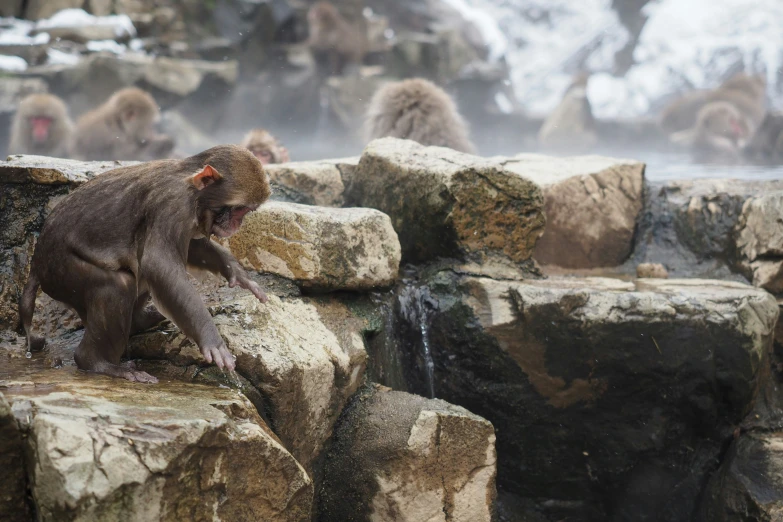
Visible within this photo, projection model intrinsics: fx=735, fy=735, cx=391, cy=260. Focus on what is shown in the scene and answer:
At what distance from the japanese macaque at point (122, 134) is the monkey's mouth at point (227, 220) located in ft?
16.6

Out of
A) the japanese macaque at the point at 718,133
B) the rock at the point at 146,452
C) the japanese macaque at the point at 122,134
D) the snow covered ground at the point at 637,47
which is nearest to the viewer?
the rock at the point at 146,452

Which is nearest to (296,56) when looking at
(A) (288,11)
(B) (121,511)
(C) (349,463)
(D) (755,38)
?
(A) (288,11)

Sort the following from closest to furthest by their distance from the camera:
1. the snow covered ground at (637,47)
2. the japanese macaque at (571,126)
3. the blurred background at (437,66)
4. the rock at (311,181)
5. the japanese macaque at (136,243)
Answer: the japanese macaque at (136,243)
the rock at (311,181)
the blurred background at (437,66)
the japanese macaque at (571,126)
the snow covered ground at (637,47)

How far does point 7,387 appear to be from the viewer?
7.54 ft

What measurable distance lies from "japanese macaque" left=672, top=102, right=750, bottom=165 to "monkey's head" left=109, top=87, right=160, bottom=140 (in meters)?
6.96

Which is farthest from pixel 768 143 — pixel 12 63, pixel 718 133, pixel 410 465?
pixel 12 63

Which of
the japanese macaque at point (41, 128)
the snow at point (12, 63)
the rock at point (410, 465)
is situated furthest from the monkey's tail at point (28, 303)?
the snow at point (12, 63)

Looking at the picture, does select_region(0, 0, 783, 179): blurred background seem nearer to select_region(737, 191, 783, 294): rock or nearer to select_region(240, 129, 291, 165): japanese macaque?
select_region(737, 191, 783, 294): rock

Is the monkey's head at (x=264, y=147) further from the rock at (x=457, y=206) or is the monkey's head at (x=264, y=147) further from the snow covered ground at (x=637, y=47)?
the snow covered ground at (x=637, y=47)

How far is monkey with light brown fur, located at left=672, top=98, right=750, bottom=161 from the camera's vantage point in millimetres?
9859

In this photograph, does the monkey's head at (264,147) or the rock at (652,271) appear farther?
the monkey's head at (264,147)

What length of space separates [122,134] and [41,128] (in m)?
1.16

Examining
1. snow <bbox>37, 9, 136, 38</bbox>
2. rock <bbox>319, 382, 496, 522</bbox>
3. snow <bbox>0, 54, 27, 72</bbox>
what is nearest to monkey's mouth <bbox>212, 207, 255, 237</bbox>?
rock <bbox>319, 382, 496, 522</bbox>

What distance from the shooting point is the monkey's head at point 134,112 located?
748cm
